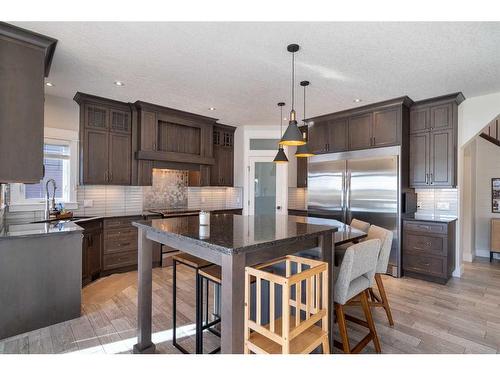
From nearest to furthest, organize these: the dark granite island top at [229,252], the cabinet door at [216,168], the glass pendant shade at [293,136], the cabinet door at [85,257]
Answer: the dark granite island top at [229,252]
the glass pendant shade at [293,136]
the cabinet door at [85,257]
the cabinet door at [216,168]

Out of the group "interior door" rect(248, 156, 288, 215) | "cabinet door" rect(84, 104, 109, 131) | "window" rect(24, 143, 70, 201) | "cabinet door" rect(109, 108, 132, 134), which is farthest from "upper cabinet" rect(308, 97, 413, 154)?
"window" rect(24, 143, 70, 201)

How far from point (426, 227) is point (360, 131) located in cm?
175

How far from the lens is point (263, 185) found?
5.79 m

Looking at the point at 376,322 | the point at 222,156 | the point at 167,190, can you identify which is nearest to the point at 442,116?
the point at 376,322

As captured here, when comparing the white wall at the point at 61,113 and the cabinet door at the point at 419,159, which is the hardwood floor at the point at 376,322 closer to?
the cabinet door at the point at 419,159

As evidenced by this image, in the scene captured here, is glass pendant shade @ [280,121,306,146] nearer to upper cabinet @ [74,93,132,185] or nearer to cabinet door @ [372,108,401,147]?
cabinet door @ [372,108,401,147]

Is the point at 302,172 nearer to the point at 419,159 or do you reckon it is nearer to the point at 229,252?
the point at 419,159

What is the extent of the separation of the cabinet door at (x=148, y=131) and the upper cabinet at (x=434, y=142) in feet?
13.5

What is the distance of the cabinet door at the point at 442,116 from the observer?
396cm

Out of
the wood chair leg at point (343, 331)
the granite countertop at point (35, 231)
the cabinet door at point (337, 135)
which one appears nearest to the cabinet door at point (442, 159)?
the cabinet door at point (337, 135)

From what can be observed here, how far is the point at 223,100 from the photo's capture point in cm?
423
